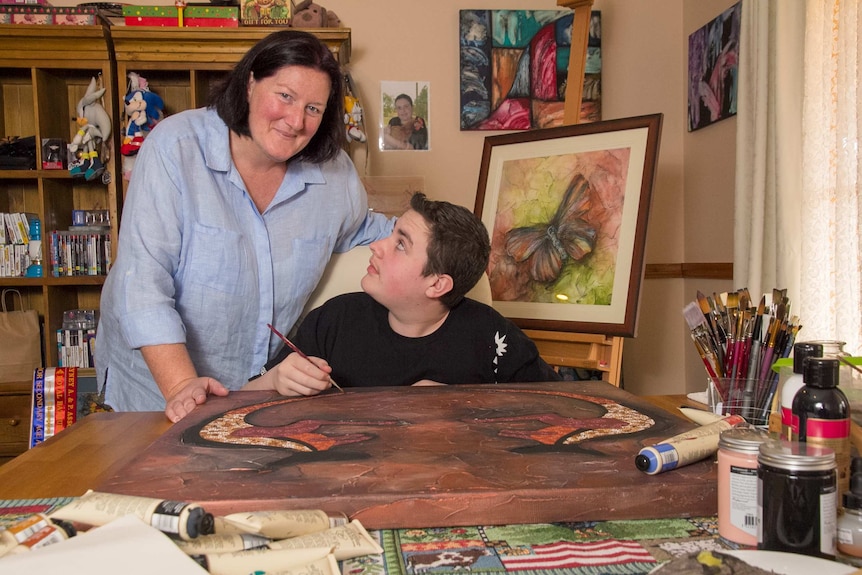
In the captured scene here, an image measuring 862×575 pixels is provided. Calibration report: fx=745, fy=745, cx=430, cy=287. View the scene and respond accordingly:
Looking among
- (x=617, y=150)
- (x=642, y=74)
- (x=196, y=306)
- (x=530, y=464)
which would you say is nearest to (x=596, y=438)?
(x=530, y=464)

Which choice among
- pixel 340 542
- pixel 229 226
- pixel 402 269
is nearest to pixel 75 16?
pixel 229 226

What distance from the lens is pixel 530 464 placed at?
0.84 metres

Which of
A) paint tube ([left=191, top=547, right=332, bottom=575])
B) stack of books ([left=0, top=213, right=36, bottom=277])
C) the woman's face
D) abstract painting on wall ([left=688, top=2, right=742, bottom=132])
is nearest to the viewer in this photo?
paint tube ([left=191, top=547, right=332, bottom=575])

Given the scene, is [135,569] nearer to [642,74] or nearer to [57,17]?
[57,17]

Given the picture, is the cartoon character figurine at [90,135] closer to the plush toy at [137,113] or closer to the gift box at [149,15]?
the plush toy at [137,113]

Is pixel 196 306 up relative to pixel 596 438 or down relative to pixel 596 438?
up

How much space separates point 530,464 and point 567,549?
16 centimetres

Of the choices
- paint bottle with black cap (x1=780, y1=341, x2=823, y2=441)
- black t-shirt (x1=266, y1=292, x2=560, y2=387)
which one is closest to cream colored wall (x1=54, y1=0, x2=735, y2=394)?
black t-shirt (x1=266, y1=292, x2=560, y2=387)

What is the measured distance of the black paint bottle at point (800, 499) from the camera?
0.62 m

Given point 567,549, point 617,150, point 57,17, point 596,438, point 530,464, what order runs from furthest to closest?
point 57,17
point 617,150
point 596,438
point 530,464
point 567,549

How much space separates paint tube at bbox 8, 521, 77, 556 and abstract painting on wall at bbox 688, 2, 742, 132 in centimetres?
301

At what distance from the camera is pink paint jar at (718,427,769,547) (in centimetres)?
69

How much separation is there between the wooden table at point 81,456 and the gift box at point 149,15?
2.32m

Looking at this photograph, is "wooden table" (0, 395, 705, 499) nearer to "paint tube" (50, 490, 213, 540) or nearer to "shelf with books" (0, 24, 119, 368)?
"paint tube" (50, 490, 213, 540)
